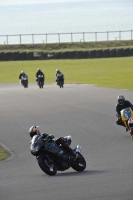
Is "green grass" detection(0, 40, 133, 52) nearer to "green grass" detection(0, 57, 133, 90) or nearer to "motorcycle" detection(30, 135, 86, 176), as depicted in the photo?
"green grass" detection(0, 57, 133, 90)

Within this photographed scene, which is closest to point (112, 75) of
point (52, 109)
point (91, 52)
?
point (91, 52)

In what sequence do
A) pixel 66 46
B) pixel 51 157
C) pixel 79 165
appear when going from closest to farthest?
pixel 51 157, pixel 79 165, pixel 66 46

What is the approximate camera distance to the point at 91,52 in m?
68.6

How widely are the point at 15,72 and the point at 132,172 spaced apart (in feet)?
159

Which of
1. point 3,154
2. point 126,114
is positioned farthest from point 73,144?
point 3,154

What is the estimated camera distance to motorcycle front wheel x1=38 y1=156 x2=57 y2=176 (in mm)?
13734

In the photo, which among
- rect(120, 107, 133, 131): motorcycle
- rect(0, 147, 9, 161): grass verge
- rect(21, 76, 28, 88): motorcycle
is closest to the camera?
rect(0, 147, 9, 161): grass verge

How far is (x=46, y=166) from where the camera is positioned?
13.8 metres

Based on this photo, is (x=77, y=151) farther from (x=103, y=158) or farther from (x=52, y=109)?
(x=52, y=109)

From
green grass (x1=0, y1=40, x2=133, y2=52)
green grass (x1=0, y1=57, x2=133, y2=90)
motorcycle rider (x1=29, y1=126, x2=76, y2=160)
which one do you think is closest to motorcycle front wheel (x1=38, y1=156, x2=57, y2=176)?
motorcycle rider (x1=29, y1=126, x2=76, y2=160)

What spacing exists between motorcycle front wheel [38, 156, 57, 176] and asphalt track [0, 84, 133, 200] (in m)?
0.13

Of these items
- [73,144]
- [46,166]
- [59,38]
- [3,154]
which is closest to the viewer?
[46,166]

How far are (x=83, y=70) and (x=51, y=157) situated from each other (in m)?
45.3

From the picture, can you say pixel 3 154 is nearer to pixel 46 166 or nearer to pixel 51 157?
pixel 51 157
